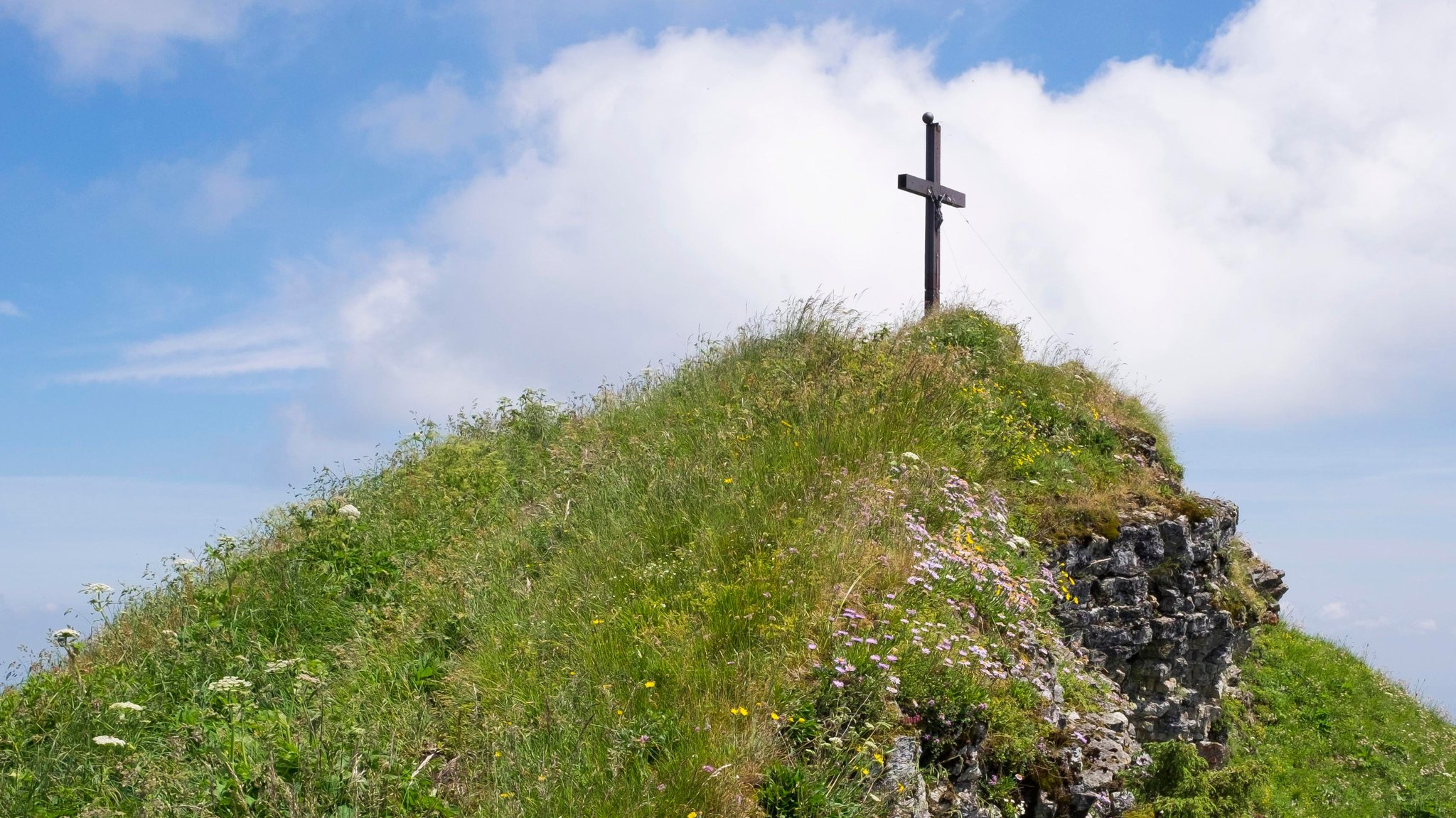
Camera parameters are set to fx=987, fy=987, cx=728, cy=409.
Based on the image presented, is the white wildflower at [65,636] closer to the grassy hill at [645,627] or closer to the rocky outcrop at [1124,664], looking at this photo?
the grassy hill at [645,627]

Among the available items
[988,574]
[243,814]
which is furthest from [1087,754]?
[243,814]

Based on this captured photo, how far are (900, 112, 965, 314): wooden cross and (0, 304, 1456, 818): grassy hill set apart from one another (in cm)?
406

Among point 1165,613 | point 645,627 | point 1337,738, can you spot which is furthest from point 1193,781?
point 1337,738

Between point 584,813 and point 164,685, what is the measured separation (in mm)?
4291

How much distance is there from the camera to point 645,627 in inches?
218

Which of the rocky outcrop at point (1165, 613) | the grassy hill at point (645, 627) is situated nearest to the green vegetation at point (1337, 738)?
the rocky outcrop at point (1165, 613)

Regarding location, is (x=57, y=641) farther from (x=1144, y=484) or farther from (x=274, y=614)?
(x=1144, y=484)

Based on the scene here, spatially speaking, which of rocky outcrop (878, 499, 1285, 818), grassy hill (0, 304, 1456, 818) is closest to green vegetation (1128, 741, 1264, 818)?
grassy hill (0, 304, 1456, 818)

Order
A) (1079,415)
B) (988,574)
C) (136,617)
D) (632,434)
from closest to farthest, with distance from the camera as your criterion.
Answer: (988,574) < (136,617) < (632,434) < (1079,415)

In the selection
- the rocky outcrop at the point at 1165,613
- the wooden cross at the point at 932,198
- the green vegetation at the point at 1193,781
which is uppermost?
the wooden cross at the point at 932,198

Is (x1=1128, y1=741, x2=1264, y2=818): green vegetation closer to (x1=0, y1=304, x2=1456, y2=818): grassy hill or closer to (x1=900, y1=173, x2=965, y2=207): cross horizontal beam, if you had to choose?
(x1=0, y1=304, x2=1456, y2=818): grassy hill

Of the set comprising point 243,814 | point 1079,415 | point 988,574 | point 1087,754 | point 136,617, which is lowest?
point 243,814

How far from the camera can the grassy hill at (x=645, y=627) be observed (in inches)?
179

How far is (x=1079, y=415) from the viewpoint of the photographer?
1172cm
